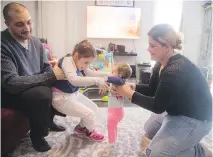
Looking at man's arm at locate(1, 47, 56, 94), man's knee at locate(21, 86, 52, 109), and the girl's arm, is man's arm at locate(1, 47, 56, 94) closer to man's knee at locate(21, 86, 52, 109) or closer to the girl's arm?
man's knee at locate(21, 86, 52, 109)

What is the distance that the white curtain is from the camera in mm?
4066

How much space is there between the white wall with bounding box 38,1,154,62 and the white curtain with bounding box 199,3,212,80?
1.09 m

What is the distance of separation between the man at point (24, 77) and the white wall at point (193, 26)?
11.9ft

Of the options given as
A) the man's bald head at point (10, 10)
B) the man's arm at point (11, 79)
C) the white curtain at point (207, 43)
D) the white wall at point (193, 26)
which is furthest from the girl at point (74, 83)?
the white wall at point (193, 26)

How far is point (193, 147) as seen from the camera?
1244mm

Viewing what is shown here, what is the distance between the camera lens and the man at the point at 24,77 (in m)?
1.34

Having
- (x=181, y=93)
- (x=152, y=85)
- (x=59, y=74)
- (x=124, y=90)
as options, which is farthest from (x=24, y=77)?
(x=181, y=93)

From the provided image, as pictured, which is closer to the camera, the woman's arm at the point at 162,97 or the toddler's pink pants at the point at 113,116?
the woman's arm at the point at 162,97

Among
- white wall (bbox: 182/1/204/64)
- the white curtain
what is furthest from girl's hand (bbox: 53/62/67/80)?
white wall (bbox: 182/1/204/64)

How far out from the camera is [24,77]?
4.58ft

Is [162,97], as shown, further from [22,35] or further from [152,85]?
[22,35]

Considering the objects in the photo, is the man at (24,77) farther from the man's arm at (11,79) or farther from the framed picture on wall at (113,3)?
the framed picture on wall at (113,3)

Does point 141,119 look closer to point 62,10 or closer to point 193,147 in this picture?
point 193,147

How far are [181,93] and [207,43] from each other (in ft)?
11.5
